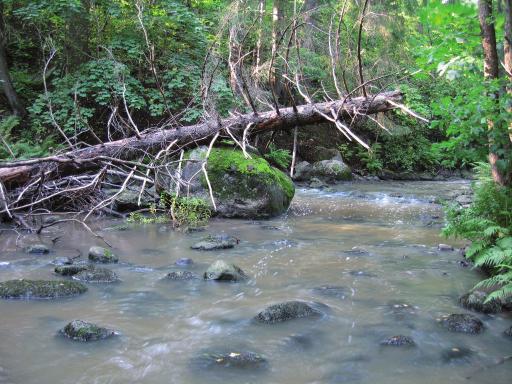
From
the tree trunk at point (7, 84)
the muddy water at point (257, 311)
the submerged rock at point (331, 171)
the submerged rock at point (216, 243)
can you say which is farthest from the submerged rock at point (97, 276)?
the submerged rock at point (331, 171)

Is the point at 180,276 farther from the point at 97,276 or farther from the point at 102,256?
the point at 102,256

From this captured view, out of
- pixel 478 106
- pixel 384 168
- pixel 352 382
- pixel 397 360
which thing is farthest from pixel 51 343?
pixel 384 168

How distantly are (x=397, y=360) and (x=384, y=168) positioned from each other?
60.1 ft

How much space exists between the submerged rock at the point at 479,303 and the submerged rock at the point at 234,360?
100 inches

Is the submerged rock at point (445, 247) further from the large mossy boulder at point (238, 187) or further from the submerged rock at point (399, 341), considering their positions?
the large mossy boulder at point (238, 187)

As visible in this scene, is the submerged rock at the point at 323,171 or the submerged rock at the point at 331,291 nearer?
the submerged rock at the point at 331,291

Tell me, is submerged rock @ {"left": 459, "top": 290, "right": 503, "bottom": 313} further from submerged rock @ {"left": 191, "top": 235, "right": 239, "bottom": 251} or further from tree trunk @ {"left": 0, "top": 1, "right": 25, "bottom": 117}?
tree trunk @ {"left": 0, "top": 1, "right": 25, "bottom": 117}

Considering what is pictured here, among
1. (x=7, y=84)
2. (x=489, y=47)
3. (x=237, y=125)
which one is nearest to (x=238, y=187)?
(x=237, y=125)

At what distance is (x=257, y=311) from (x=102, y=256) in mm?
2909

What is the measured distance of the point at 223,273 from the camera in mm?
5938

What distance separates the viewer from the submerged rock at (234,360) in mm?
3753

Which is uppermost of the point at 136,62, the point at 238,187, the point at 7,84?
the point at 136,62

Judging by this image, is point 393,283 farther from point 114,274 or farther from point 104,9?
point 104,9

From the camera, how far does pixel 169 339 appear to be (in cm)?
428
